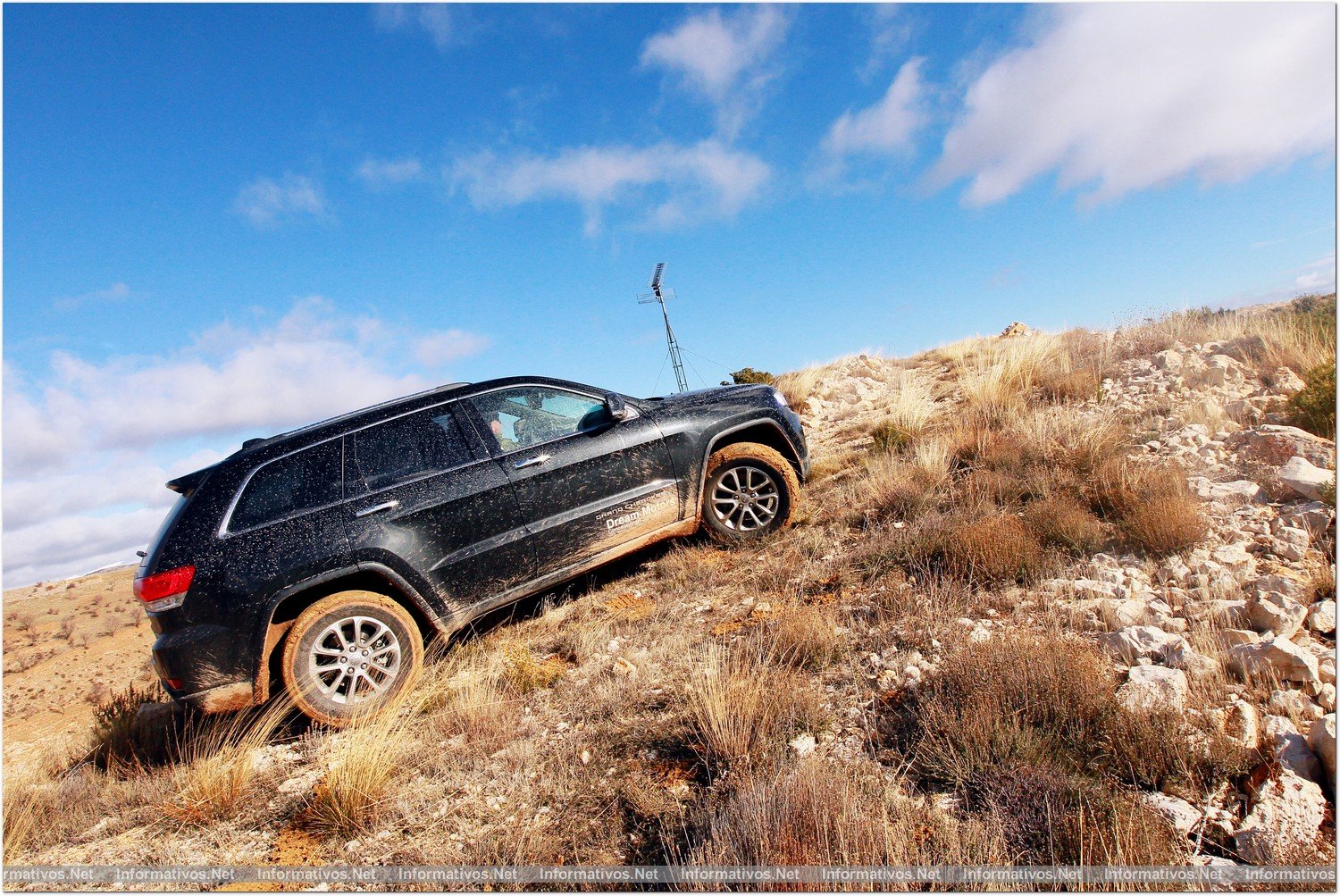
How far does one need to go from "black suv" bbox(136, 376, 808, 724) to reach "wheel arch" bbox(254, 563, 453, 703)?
1 cm

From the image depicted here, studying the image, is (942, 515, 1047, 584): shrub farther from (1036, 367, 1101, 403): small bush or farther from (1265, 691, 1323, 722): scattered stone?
(1036, 367, 1101, 403): small bush

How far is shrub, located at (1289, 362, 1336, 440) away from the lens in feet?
16.9

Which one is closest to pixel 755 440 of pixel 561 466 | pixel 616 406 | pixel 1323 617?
pixel 616 406

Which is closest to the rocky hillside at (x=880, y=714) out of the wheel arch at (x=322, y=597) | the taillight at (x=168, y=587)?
the wheel arch at (x=322, y=597)

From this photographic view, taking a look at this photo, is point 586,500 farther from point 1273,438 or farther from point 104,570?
point 104,570

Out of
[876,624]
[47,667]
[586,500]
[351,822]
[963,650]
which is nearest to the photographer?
[351,822]

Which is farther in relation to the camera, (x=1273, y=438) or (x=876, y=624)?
(x=1273, y=438)

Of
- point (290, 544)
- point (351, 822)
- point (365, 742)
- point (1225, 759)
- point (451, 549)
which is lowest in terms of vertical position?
point (1225, 759)

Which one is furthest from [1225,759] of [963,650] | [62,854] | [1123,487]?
[62,854]

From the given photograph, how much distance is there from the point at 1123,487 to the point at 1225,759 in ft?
9.37

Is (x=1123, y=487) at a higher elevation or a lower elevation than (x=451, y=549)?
lower

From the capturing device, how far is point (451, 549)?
14.4 feet

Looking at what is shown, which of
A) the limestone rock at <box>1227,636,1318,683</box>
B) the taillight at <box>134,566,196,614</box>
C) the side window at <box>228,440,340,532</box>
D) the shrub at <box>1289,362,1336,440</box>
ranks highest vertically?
the side window at <box>228,440,340,532</box>

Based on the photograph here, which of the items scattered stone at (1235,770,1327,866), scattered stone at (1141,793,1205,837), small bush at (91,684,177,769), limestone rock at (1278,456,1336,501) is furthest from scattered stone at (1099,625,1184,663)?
small bush at (91,684,177,769)
